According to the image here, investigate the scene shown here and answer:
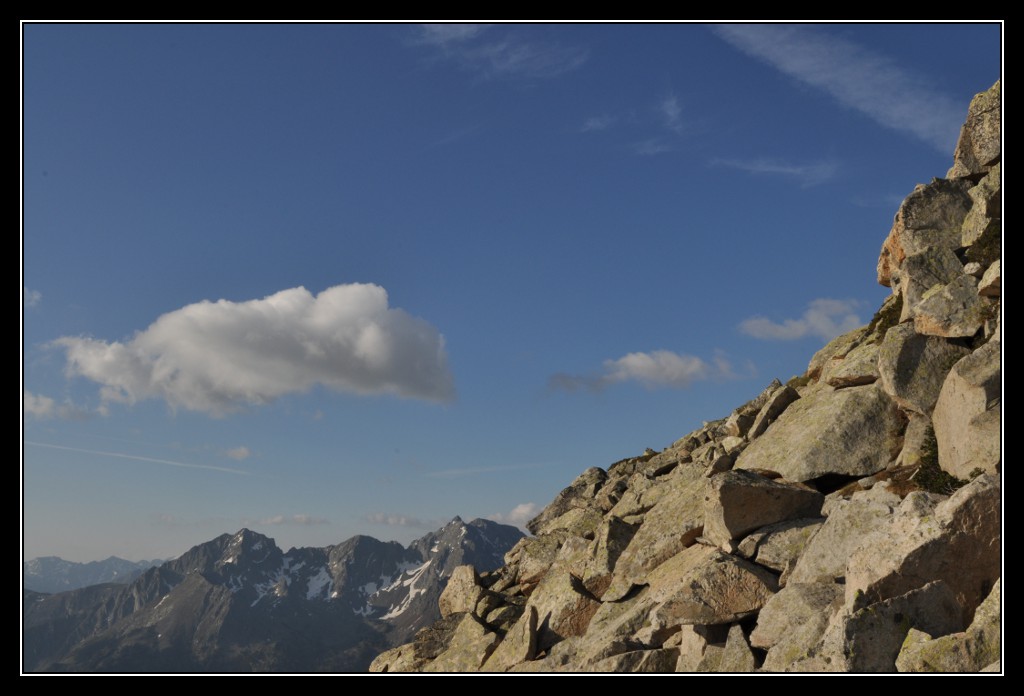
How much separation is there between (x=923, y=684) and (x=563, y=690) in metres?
6.13

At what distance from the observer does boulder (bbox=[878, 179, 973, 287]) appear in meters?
32.0

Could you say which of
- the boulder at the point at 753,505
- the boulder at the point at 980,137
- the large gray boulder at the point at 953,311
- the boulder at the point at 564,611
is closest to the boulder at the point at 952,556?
the boulder at the point at 753,505

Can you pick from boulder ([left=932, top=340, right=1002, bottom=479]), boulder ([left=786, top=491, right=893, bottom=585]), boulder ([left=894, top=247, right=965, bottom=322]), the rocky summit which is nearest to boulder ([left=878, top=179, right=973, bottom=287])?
the rocky summit

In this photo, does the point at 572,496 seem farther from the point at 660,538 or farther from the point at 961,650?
the point at 961,650

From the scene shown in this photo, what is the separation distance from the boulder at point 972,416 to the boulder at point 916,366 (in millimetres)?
2241

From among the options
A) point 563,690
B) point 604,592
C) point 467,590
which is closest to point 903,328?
point 604,592

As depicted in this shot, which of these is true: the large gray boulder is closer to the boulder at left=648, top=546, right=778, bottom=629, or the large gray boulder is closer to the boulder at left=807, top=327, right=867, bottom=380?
the boulder at left=807, top=327, right=867, bottom=380

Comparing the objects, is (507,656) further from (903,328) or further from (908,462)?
(903,328)

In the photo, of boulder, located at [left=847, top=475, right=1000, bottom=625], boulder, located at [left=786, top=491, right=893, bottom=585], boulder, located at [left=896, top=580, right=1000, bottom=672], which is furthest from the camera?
boulder, located at [left=786, top=491, right=893, bottom=585]

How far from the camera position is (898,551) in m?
17.1

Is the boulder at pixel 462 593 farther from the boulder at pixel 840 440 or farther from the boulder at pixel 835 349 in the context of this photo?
the boulder at pixel 835 349

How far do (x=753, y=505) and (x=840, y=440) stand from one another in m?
5.39

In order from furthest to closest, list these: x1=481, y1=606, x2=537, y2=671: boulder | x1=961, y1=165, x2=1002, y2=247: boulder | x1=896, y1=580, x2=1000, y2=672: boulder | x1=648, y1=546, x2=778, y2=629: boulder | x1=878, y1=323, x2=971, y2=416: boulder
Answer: x1=961, y1=165, x2=1002, y2=247: boulder → x1=481, y1=606, x2=537, y2=671: boulder → x1=878, y1=323, x2=971, y2=416: boulder → x1=648, y1=546, x2=778, y2=629: boulder → x1=896, y1=580, x2=1000, y2=672: boulder

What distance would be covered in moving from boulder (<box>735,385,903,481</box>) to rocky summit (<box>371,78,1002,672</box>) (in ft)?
0.27
